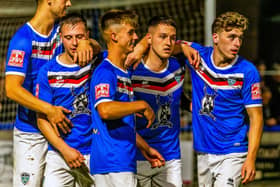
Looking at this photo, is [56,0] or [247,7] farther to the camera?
[247,7]

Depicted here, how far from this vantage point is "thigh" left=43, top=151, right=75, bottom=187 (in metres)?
5.47

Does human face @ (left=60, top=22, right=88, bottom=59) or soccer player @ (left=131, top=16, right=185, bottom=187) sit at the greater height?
human face @ (left=60, top=22, right=88, bottom=59)

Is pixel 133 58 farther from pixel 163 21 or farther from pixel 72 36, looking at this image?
pixel 72 36

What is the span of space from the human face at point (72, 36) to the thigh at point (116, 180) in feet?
3.30

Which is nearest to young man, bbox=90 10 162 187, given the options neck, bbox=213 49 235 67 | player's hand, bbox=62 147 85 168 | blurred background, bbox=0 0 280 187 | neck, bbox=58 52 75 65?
player's hand, bbox=62 147 85 168

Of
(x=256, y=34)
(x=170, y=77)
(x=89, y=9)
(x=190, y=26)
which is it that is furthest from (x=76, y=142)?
(x=256, y=34)

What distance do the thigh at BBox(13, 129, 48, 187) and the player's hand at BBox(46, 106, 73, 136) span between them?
0.41 meters

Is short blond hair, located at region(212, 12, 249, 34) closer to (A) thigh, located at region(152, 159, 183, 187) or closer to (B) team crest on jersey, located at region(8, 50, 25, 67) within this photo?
(A) thigh, located at region(152, 159, 183, 187)

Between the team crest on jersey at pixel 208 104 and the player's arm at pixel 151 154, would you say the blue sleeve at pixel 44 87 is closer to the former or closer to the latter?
the player's arm at pixel 151 154

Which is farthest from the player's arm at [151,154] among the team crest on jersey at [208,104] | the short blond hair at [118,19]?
the short blond hair at [118,19]

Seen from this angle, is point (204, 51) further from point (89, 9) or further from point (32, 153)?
point (89, 9)

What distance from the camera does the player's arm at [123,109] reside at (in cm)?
484

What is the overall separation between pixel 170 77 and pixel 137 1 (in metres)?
5.38

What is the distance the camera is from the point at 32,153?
569 centimetres
